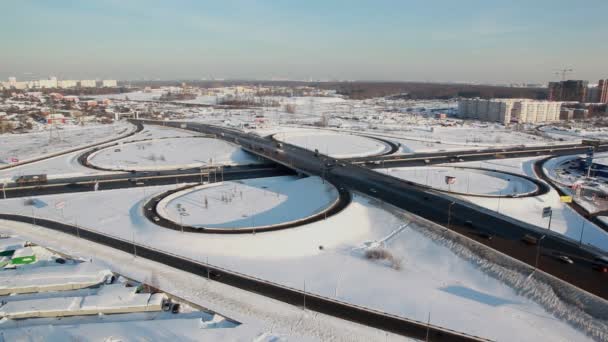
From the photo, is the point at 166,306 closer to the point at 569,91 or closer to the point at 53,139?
the point at 53,139

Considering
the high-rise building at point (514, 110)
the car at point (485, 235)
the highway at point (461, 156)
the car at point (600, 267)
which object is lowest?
the car at point (600, 267)

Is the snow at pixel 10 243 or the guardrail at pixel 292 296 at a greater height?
the snow at pixel 10 243

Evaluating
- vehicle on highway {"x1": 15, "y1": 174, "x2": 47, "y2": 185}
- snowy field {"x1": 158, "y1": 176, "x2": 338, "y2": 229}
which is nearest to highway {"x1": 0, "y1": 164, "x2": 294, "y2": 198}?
vehicle on highway {"x1": 15, "y1": 174, "x2": 47, "y2": 185}

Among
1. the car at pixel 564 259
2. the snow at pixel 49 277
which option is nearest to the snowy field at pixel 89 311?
the snow at pixel 49 277

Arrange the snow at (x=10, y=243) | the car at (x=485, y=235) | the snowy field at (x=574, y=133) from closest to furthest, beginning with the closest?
the snow at (x=10, y=243), the car at (x=485, y=235), the snowy field at (x=574, y=133)

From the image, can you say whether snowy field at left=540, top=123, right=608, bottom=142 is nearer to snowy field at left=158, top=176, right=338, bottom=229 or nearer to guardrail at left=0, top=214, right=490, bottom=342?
snowy field at left=158, top=176, right=338, bottom=229

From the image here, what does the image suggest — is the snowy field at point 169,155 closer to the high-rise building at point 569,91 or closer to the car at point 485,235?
the car at point 485,235
